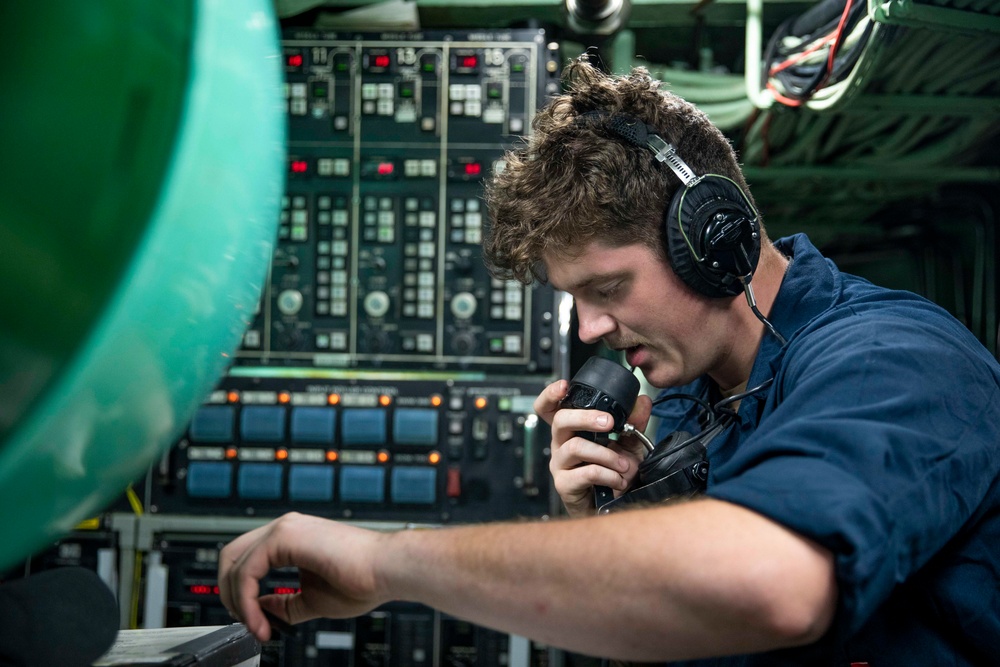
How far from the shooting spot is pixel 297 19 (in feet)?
8.63

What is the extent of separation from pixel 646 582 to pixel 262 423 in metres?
1.91

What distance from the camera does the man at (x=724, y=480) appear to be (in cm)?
70

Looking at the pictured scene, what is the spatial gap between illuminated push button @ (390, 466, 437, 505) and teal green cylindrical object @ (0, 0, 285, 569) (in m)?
1.98

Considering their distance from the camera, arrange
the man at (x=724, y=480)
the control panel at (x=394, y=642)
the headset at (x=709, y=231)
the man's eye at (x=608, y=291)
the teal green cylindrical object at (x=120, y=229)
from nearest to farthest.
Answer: the teal green cylindrical object at (x=120, y=229)
the man at (x=724, y=480)
the headset at (x=709, y=231)
the man's eye at (x=608, y=291)
the control panel at (x=394, y=642)

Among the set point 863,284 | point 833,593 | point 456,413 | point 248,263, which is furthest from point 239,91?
point 456,413

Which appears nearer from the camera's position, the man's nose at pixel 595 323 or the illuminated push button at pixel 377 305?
the man's nose at pixel 595 323

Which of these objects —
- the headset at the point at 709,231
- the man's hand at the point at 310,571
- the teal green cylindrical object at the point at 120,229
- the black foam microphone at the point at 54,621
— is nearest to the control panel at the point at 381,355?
the headset at the point at 709,231

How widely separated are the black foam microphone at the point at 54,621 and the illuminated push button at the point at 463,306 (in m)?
1.79

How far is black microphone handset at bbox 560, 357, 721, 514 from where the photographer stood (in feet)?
4.15

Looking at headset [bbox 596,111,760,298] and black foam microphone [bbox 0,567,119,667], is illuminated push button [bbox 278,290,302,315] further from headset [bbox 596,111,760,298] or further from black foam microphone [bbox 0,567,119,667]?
black foam microphone [bbox 0,567,119,667]

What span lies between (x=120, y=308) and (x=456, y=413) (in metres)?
2.08

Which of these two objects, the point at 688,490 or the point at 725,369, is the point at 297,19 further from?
the point at 688,490

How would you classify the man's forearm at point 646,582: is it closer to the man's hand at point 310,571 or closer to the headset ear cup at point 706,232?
the man's hand at point 310,571

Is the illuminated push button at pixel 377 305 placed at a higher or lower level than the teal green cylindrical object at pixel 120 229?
lower
